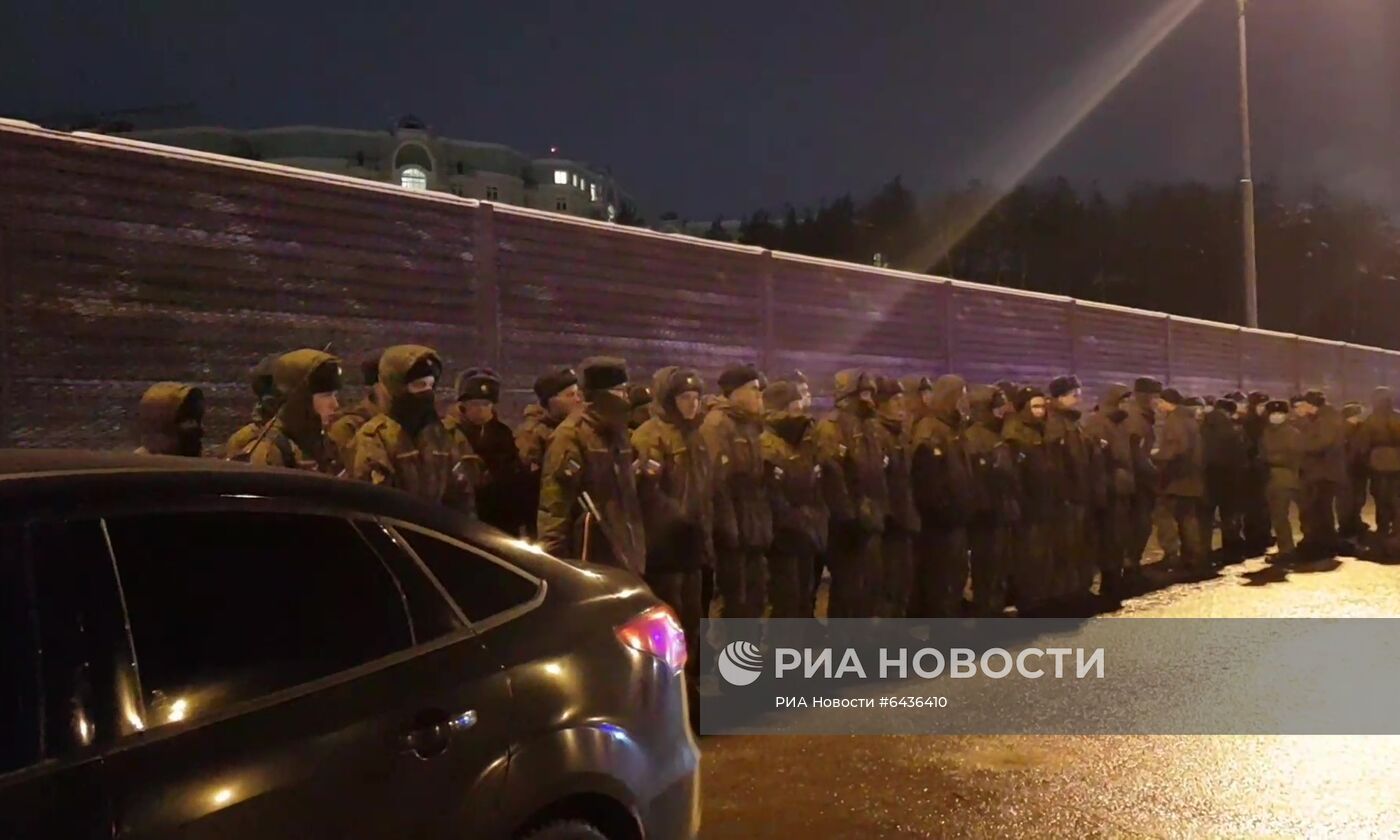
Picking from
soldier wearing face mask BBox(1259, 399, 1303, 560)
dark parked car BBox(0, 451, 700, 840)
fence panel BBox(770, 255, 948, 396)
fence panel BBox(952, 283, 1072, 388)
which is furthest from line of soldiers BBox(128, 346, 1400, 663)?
dark parked car BBox(0, 451, 700, 840)

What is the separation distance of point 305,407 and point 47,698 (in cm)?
377

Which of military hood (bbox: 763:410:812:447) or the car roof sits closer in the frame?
the car roof

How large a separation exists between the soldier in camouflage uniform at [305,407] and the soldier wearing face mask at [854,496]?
354 centimetres

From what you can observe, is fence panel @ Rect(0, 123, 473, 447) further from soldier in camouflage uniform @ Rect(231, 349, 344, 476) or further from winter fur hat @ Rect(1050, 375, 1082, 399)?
winter fur hat @ Rect(1050, 375, 1082, 399)

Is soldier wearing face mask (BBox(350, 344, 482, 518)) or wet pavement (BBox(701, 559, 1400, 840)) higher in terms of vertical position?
soldier wearing face mask (BBox(350, 344, 482, 518))

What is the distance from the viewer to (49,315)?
5.85m

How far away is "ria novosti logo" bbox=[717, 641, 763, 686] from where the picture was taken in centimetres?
757

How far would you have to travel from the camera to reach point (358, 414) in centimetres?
652

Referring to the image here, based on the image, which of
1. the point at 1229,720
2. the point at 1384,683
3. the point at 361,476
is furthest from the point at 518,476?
the point at 1384,683

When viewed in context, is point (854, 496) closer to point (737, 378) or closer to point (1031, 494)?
point (737, 378)

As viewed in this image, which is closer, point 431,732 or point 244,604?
point 244,604

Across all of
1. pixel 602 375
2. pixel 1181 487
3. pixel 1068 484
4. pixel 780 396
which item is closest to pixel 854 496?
pixel 780 396

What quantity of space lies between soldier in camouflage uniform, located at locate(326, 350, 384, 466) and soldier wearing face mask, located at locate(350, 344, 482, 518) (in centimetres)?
13

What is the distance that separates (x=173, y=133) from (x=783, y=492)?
67.3 m
